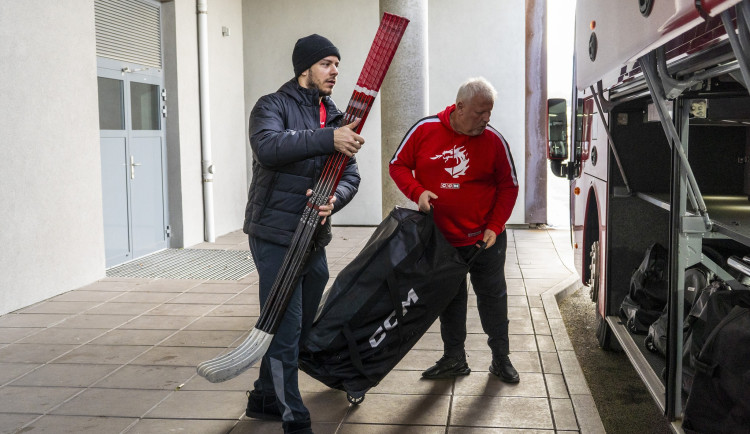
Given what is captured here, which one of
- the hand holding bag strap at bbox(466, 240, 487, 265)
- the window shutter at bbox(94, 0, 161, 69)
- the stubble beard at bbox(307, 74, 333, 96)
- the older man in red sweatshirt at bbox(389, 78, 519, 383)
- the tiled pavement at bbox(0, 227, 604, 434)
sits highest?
the window shutter at bbox(94, 0, 161, 69)

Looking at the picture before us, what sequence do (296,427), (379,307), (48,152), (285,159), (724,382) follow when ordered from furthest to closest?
(48,152), (379,307), (296,427), (285,159), (724,382)

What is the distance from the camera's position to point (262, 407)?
4172 millimetres

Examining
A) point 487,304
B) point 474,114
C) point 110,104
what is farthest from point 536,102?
point 474,114

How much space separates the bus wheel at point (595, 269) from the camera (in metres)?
5.94

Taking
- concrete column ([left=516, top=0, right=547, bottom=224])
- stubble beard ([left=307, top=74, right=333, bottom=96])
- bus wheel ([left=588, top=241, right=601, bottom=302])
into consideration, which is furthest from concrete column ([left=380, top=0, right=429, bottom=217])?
concrete column ([left=516, top=0, right=547, bottom=224])

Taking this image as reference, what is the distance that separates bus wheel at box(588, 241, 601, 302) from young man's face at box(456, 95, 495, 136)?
1802 mm

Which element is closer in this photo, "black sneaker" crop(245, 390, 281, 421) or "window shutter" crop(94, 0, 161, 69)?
"black sneaker" crop(245, 390, 281, 421)

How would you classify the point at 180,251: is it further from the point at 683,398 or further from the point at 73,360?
the point at 683,398

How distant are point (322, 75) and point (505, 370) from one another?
2045 millimetres

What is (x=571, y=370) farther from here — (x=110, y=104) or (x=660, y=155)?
(x=110, y=104)

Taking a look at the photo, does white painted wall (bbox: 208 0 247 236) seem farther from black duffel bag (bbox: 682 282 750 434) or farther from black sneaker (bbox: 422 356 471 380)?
black duffel bag (bbox: 682 282 750 434)

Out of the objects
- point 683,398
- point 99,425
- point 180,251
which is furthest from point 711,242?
point 180,251

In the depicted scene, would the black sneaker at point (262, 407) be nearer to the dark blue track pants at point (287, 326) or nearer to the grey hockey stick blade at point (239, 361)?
the dark blue track pants at point (287, 326)

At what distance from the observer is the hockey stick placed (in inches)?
141
